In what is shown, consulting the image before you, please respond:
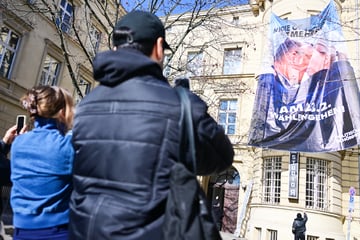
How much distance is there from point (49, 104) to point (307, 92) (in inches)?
570

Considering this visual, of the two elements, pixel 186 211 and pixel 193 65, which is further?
pixel 193 65

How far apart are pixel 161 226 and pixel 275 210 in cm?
1623

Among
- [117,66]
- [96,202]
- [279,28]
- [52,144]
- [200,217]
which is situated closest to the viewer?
[200,217]

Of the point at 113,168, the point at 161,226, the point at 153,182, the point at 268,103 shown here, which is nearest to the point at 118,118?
the point at 113,168

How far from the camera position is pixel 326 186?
54.4ft

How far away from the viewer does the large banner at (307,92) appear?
1385cm

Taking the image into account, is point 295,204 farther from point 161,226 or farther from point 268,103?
point 161,226

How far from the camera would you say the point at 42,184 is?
1949 mm

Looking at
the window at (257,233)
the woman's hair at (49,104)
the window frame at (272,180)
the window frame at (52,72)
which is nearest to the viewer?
the woman's hair at (49,104)

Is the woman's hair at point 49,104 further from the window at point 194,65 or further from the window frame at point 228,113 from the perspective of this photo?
the window frame at point 228,113

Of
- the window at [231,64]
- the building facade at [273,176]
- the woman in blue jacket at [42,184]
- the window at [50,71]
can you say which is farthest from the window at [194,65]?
the woman in blue jacket at [42,184]

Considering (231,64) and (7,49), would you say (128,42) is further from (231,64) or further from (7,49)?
(231,64)

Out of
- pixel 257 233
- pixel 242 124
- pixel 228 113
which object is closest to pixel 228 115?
pixel 228 113

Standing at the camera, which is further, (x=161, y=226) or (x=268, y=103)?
(x=268, y=103)
